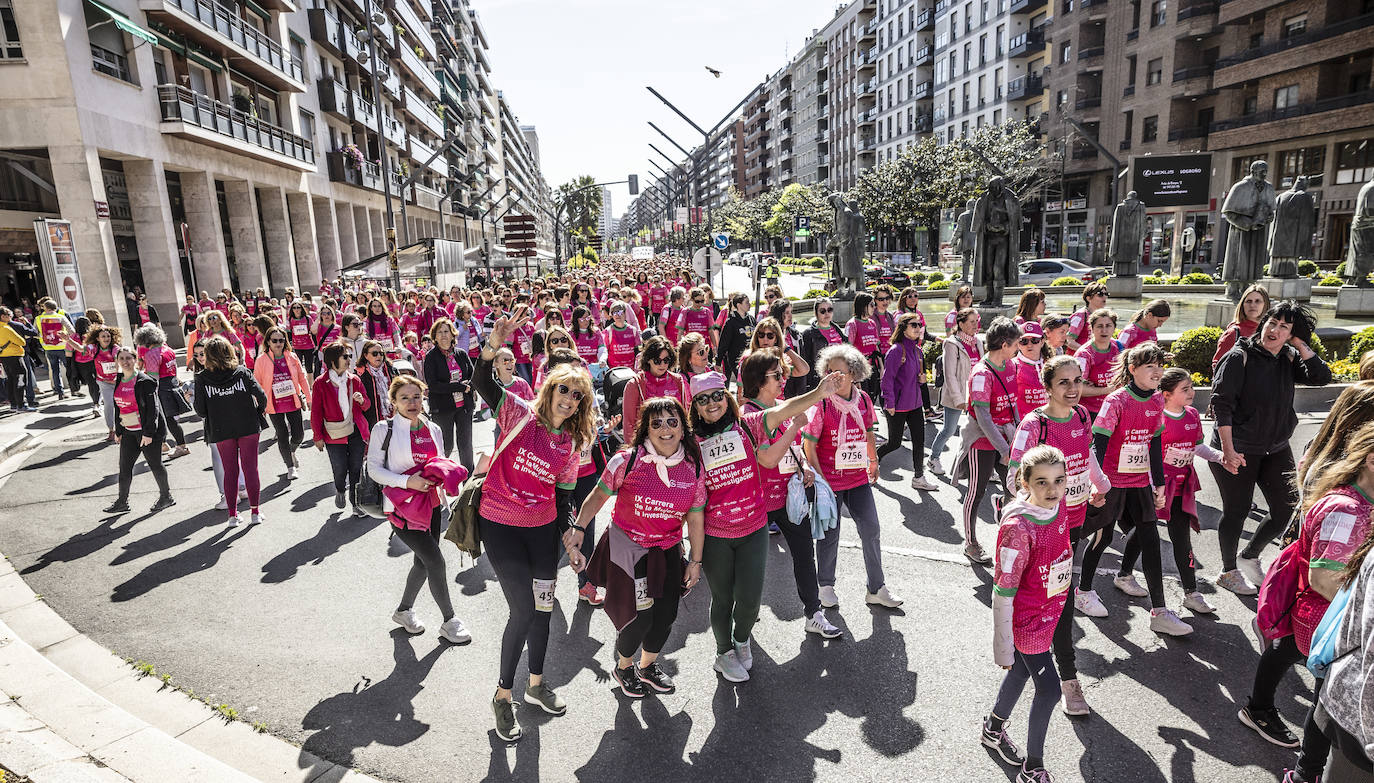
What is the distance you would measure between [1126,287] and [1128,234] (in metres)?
1.84

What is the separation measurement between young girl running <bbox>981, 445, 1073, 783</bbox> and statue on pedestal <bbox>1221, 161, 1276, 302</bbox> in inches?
573

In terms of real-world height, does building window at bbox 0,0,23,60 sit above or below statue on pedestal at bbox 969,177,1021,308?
above

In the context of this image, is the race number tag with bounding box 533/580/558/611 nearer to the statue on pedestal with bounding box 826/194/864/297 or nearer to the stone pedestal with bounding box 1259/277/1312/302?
the statue on pedestal with bounding box 826/194/864/297

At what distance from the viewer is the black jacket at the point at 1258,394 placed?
16.6ft

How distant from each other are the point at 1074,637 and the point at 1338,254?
40.5m

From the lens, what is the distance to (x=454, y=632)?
5.02 metres

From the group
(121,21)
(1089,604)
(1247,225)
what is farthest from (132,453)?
(1247,225)

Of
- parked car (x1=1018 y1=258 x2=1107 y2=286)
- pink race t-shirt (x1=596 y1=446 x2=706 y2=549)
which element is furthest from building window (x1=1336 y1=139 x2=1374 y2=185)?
pink race t-shirt (x1=596 y1=446 x2=706 y2=549)

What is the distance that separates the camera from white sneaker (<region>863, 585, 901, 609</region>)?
526 cm

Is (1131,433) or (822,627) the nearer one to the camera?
(1131,433)

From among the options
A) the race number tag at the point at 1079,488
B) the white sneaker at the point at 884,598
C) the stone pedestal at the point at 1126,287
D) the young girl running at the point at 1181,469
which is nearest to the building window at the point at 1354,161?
the stone pedestal at the point at 1126,287

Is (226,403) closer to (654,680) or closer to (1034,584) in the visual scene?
(654,680)

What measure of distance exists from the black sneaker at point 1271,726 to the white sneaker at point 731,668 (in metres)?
2.59

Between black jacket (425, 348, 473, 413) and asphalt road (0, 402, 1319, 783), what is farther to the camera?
black jacket (425, 348, 473, 413)
